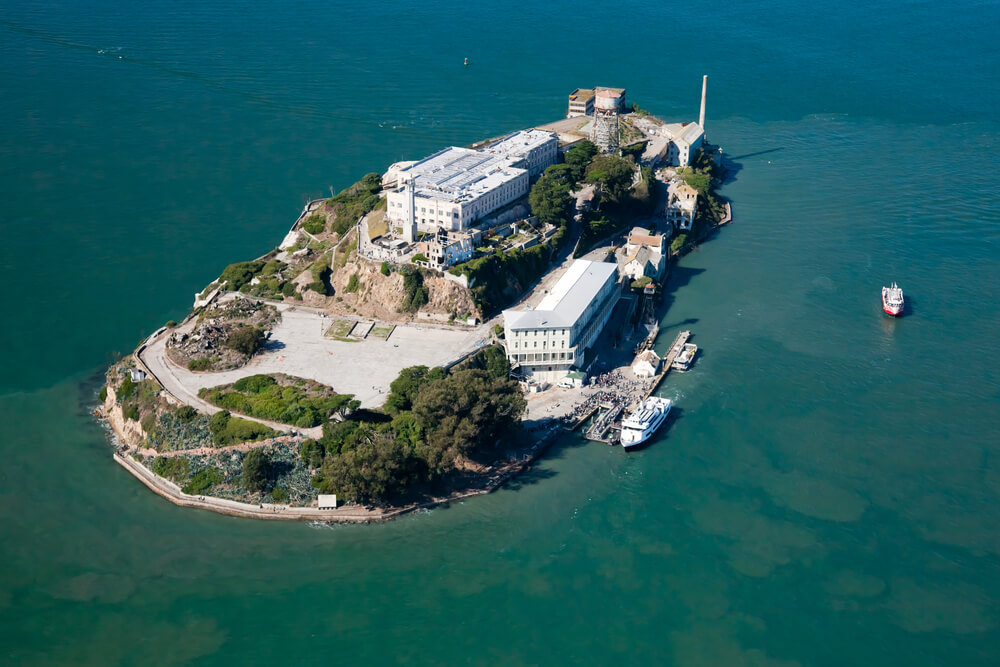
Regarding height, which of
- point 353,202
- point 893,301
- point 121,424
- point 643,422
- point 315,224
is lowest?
point 121,424

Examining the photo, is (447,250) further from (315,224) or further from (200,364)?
(200,364)

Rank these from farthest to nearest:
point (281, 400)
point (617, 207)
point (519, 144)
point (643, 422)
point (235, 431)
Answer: point (519, 144), point (617, 207), point (643, 422), point (281, 400), point (235, 431)

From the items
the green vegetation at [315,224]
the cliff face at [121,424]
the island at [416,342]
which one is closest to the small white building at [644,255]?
the island at [416,342]

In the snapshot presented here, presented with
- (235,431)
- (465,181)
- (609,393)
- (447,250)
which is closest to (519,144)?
(465,181)

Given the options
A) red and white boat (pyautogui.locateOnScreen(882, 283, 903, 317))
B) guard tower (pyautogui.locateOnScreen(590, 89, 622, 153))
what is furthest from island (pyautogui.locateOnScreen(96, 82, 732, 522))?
red and white boat (pyautogui.locateOnScreen(882, 283, 903, 317))

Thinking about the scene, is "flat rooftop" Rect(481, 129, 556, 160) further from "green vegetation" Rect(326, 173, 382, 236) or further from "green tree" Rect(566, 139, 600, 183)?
"green vegetation" Rect(326, 173, 382, 236)

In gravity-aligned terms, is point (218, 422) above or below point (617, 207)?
below
